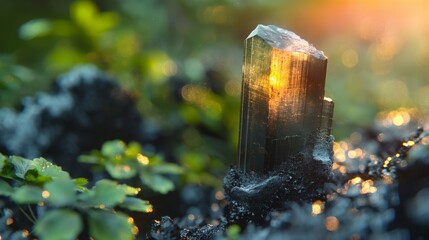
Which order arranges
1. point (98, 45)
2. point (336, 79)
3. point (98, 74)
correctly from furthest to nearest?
point (336, 79)
point (98, 45)
point (98, 74)

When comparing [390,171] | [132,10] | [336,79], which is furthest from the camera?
[132,10]

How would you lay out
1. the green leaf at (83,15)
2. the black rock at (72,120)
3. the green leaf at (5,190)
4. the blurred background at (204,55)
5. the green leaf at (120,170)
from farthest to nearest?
the green leaf at (83,15) → the blurred background at (204,55) → the black rock at (72,120) → the green leaf at (120,170) → the green leaf at (5,190)

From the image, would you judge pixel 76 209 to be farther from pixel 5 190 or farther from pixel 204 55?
pixel 204 55

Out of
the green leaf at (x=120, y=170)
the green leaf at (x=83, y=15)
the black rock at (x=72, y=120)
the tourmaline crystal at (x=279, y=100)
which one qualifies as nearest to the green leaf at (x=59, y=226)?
the tourmaline crystal at (x=279, y=100)

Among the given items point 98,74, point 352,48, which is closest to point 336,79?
point 352,48

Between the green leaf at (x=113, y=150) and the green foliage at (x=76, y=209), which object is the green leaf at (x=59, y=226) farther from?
the green leaf at (x=113, y=150)

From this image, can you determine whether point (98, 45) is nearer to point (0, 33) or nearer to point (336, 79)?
point (336, 79)

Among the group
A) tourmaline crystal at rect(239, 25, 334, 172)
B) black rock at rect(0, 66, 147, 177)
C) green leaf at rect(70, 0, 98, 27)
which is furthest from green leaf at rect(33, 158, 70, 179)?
green leaf at rect(70, 0, 98, 27)

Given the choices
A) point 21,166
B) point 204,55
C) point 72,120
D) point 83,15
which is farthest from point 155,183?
point 204,55
